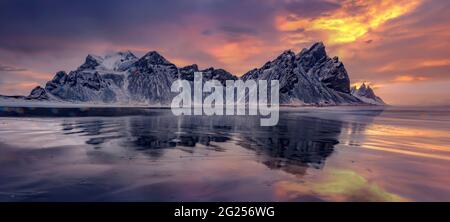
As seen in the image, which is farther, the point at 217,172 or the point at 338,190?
the point at 217,172

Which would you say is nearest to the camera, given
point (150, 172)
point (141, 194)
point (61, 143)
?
point (141, 194)
